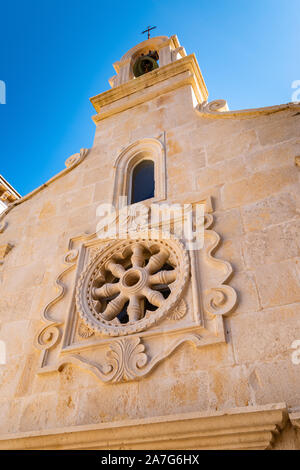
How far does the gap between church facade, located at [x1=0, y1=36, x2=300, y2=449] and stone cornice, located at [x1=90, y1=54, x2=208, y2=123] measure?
54 centimetres

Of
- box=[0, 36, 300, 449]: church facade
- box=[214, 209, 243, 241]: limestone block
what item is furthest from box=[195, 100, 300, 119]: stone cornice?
box=[214, 209, 243, 241]: limestone block

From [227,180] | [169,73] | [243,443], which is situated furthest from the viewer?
[169,73]

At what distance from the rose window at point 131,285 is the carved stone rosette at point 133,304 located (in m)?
0.01

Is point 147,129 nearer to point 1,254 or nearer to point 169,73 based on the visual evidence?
point 169,73

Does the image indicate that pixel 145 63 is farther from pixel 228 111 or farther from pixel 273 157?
pixel 273 157

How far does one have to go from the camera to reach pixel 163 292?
175 inches

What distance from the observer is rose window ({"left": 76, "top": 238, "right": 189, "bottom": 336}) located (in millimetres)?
3992

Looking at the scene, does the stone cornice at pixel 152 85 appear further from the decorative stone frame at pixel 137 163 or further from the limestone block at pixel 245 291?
the limestone block at pixel 245 291

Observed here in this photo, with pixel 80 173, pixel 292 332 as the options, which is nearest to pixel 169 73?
pixel 80 173

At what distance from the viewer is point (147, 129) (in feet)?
21.5

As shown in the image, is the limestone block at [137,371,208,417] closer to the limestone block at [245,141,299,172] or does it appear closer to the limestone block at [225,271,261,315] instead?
the limestone block at [225,271,261,315]

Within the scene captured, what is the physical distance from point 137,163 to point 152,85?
1.95m

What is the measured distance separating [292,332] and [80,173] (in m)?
4.52

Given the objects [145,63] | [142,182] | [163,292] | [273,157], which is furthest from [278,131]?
[145,63]
